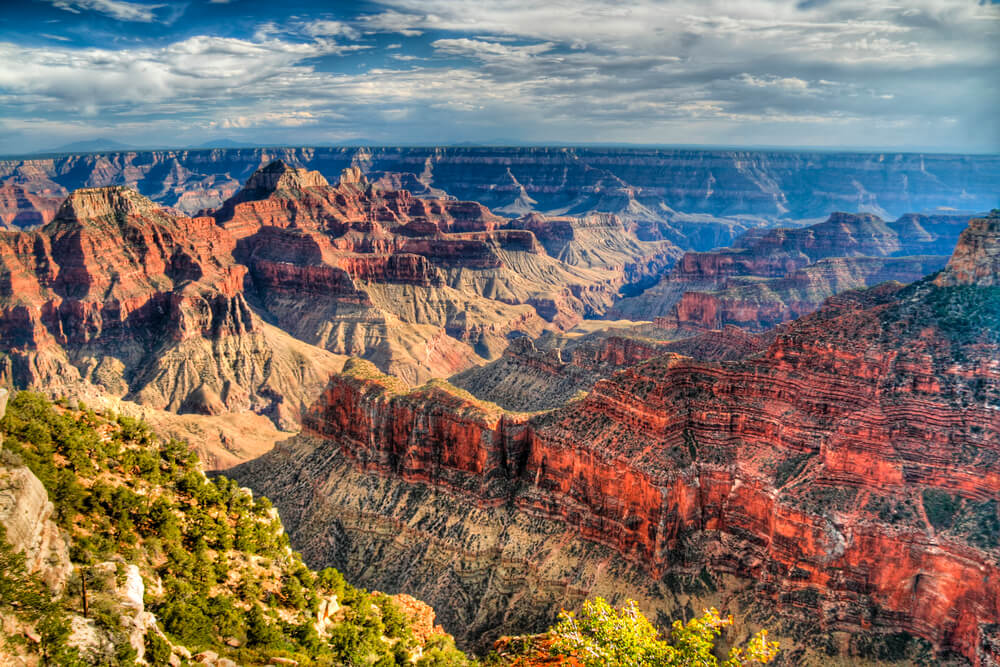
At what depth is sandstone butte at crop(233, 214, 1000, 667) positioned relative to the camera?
46.8m

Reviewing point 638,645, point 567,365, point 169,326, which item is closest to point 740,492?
point 638,645

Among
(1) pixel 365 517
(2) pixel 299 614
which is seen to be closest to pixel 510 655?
(2) pixel 299 614

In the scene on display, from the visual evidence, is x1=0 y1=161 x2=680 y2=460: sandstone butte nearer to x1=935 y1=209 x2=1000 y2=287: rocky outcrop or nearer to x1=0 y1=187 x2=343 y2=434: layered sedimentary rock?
x1=0 y1=187 x2=343 y2=434: layered sedimentary rock

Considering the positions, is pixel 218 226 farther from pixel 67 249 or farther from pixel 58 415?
pixel 58 415

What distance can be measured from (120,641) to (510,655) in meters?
29.3

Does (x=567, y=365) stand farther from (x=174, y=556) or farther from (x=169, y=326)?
(x=169, y=326)

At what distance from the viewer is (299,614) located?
1304 inches

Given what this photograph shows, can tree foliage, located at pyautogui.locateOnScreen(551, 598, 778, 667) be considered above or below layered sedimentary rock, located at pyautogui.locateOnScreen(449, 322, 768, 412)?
above

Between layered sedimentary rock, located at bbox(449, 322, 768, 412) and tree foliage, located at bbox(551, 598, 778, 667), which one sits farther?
layered sedimentary rock, located at bbox(449, 322, 768, 412)

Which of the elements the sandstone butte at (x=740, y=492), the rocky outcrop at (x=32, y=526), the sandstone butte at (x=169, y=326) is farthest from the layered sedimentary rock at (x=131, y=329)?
the rocky outcrop at (x=32, y=526)

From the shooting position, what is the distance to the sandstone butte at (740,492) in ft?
154

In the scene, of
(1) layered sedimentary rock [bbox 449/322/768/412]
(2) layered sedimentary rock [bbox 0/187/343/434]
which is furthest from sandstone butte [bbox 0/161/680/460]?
(1) layered sedimentary rock [bbox 449/322/768/412]

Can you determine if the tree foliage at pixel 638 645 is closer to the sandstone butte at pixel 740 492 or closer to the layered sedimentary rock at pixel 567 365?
the sandstone butte at pixel 740 492

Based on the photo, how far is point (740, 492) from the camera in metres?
54.2
